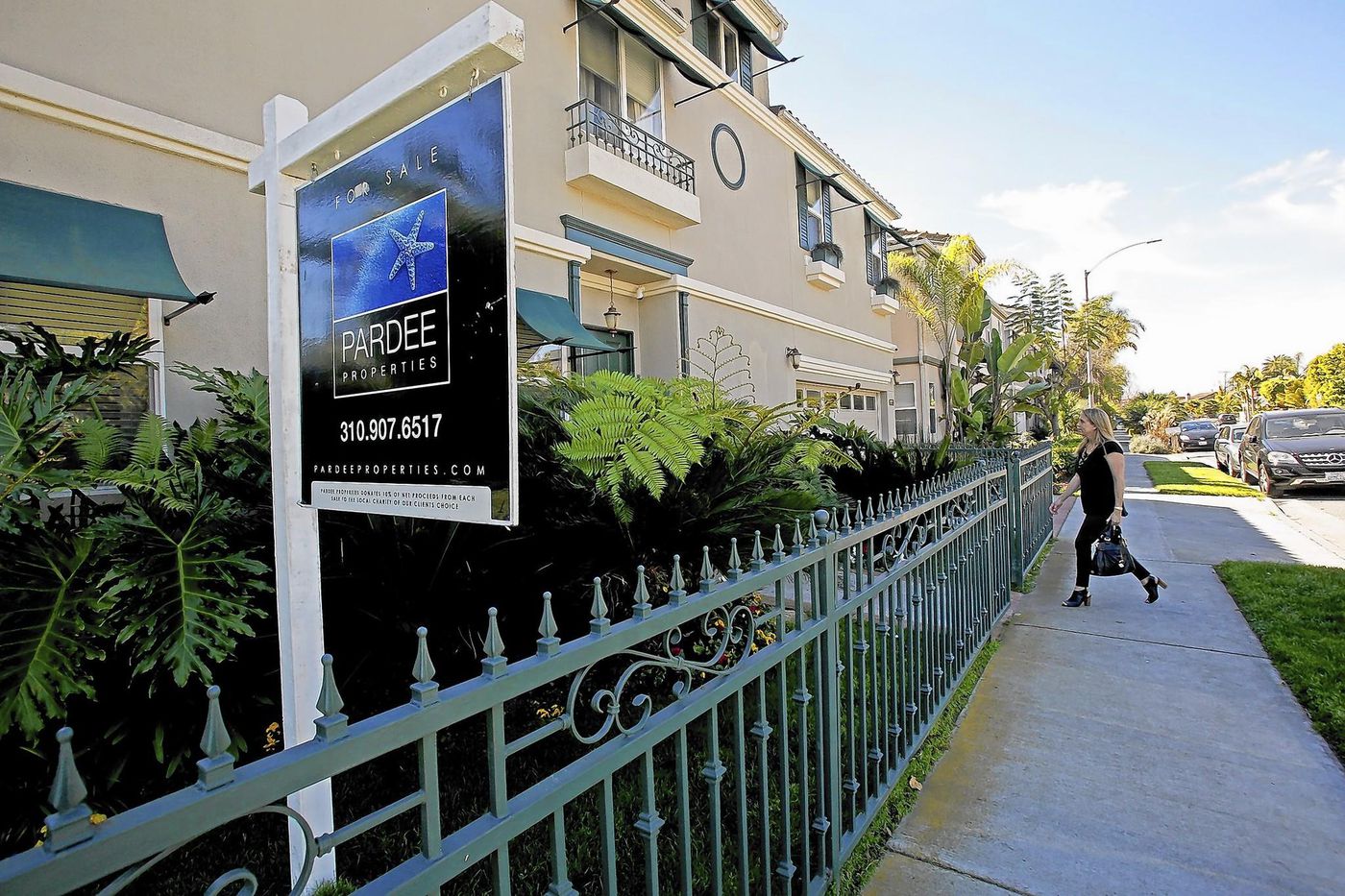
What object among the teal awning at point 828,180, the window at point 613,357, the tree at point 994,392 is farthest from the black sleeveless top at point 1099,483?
the teal awning at point 828,180

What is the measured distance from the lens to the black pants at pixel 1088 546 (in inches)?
232

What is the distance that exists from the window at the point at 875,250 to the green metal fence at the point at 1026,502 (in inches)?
368

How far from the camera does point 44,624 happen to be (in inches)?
79.5

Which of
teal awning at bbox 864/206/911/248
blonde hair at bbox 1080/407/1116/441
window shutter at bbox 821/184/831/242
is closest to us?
blonde hair at bbox 1080/407/1116/441

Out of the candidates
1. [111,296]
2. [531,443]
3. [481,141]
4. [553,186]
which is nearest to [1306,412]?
[553,186]

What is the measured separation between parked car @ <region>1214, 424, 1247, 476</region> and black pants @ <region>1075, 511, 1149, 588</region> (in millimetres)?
15302

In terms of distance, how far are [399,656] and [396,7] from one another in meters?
6.41

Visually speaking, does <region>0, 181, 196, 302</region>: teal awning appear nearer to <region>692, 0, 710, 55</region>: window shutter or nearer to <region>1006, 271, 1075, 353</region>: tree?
<region>692, 0, 710, 55</region>: window shutter

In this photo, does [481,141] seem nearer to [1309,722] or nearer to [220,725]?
[220,725]

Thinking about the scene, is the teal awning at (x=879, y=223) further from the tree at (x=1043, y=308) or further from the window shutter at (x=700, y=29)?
the tree at (x=1043, y=308)

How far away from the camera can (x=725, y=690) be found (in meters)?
1.94

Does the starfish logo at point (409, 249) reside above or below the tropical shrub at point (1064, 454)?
above

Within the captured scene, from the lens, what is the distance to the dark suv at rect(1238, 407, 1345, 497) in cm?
1288

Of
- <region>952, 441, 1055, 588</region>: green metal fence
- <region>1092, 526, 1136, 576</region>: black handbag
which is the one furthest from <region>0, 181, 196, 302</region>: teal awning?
<region>1092, 526, 1136, 576</region>: black handbag
